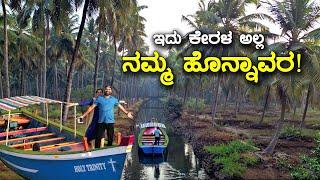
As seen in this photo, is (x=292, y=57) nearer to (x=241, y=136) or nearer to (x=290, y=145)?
(x=290, y=145)

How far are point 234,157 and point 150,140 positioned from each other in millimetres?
9221

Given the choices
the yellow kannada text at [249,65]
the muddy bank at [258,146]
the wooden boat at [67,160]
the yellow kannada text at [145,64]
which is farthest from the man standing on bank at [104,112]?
the yellow kannada text at [249,65]

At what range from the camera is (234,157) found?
21266mm

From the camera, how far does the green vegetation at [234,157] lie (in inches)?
755

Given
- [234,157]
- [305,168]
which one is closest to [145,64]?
[234,157]

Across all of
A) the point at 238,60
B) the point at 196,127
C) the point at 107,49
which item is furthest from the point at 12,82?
the point at 238,60

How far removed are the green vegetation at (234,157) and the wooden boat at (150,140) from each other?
3190 millimetres

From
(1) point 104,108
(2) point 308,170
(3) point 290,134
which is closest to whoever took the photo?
(1) point 104,108

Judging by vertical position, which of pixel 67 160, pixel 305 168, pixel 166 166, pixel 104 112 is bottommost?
pixel 166 166

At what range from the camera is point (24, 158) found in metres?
13.4

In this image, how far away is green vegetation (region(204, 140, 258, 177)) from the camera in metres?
19.2

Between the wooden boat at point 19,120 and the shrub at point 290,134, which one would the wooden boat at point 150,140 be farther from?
the shrub at point 290,134

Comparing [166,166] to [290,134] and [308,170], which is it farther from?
[290,134]

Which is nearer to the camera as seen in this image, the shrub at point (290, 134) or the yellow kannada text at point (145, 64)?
the yellow kannada text at point (145, 64)
